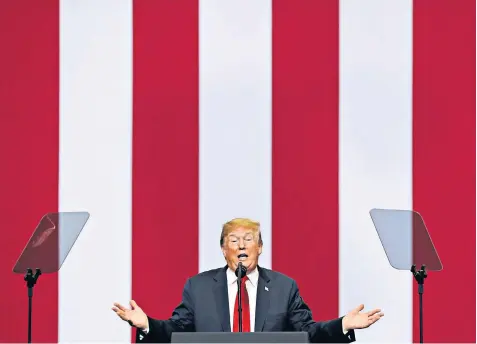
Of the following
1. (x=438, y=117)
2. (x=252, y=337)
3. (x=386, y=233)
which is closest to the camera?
(x=252, y=337)

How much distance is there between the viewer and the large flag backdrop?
468cm

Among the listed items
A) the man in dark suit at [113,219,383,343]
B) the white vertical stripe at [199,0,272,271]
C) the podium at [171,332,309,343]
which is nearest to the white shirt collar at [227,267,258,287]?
the man in dark suit at [113,219,383,343]

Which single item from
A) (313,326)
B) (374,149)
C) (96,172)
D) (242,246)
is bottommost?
(313,326)

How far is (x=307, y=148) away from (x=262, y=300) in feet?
2.74

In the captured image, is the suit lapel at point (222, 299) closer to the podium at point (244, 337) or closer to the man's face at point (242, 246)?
the man's face at point (242, 246)

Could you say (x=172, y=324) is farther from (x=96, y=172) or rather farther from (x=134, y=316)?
(x=96, y=172)

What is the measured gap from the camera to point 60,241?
161 inches

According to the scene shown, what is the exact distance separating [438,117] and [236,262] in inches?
45.8

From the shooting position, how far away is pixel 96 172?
4.71m

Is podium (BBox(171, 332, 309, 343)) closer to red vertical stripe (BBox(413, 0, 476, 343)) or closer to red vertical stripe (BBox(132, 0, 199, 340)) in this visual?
red vertical stripe (BBox(132, 0, 199, 340))

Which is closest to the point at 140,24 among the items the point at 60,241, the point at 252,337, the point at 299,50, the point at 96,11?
the point at 96,11

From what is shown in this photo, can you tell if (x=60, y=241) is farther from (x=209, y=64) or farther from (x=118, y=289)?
(x=209, y=64)
